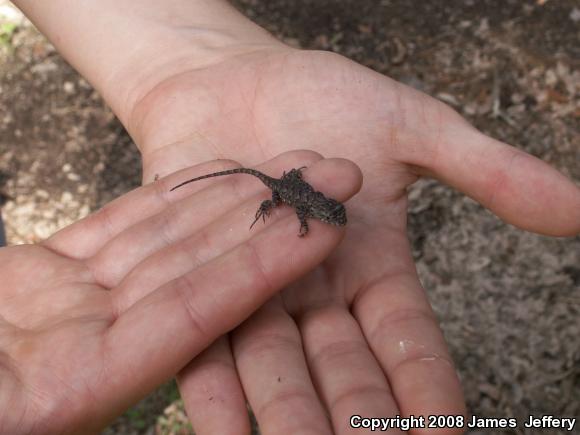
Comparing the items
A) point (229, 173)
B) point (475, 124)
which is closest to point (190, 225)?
point (229, 173)

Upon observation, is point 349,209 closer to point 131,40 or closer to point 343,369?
point 343,369

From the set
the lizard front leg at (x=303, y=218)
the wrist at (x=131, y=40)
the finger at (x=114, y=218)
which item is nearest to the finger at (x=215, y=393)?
the lizard front leg at (x=303, y=218)

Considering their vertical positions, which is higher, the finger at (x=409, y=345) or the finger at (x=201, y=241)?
the finger at (x=201, y=241)

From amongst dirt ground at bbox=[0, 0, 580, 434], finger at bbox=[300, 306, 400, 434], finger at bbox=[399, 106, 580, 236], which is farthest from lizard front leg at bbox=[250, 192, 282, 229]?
dirt ground at bbox=[0, 0, 580, 434]

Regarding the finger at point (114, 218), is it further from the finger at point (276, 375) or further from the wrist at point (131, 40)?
the wrist at point (131, 40)

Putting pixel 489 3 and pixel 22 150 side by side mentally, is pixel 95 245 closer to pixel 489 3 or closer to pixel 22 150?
pixel 22 150
